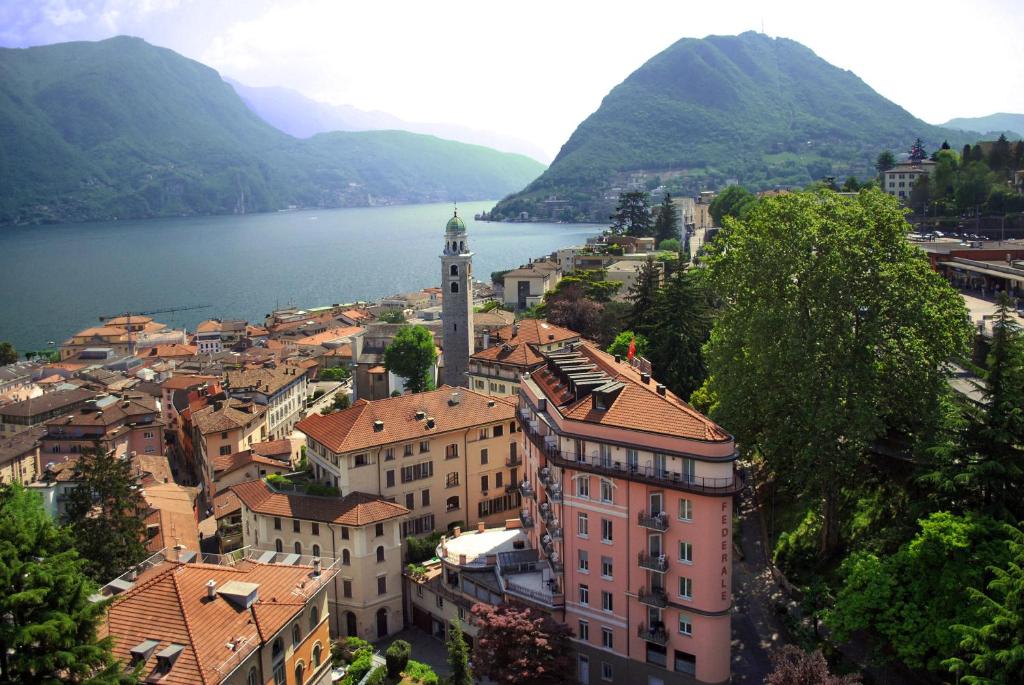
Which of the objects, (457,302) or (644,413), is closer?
(644,413)

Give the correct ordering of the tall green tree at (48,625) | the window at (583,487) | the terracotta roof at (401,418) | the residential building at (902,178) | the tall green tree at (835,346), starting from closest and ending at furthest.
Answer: the tall green tree at (48,625) → the tall green tree at (835,346) → the window at (583,487) → the terracotta roof at (401,418) → the residential building at (902,178)

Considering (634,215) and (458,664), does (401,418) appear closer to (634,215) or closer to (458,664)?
(458,664)

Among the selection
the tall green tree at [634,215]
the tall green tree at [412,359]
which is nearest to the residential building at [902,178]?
the tall green tree at [634,215]

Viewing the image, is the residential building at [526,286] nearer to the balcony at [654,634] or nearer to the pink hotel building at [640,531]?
the pink hotel building at [640,531]

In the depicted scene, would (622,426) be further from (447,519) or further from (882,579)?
(447,519)

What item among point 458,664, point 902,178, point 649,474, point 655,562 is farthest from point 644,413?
point 902,178

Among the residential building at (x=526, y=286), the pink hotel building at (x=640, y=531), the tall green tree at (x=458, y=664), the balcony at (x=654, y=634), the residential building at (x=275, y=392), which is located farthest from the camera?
the residential building at (x=526, y=286)

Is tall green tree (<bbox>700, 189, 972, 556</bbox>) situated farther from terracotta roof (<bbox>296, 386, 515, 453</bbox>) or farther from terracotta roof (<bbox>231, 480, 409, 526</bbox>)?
terracotta roof (<bbox>231, 480, 409, 526</bbox>)

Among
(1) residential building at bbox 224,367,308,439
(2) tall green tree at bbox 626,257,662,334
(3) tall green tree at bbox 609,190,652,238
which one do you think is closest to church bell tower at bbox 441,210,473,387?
(2) tall green tree at bbox 626,257,662,334
